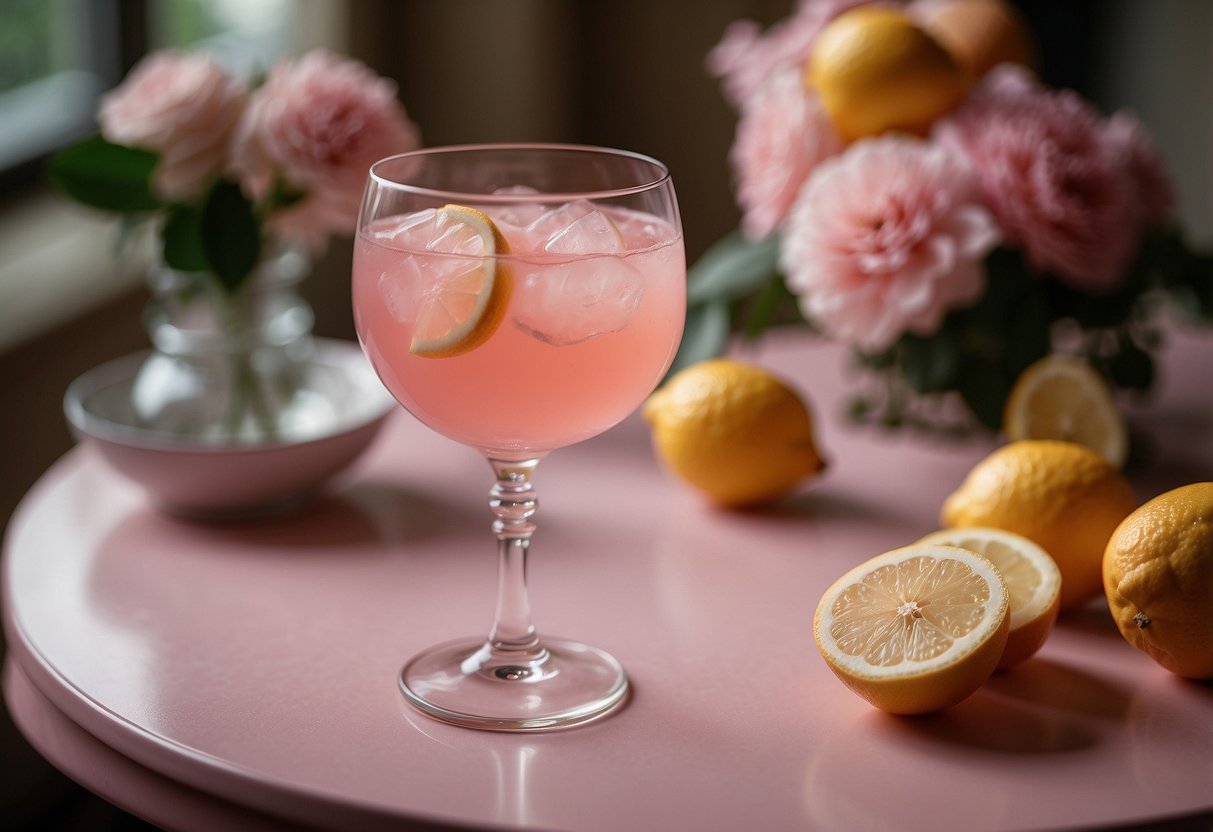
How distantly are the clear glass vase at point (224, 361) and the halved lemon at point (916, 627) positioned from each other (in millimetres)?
657

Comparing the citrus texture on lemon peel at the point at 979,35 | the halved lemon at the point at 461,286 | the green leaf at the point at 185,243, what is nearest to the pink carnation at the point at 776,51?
the citrus texture on lemon peel at the point at 979,35

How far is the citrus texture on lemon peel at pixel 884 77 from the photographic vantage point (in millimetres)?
1435

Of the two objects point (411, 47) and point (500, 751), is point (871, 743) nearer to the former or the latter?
point (500, 751)

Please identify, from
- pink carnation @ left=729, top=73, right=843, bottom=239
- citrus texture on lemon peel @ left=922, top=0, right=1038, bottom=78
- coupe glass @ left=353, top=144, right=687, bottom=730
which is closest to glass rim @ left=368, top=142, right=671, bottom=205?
coupe glass @ left=353, top=144, right=687, bottom=730

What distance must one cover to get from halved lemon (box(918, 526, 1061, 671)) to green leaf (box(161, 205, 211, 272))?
2.45ft

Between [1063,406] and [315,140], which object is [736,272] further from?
[315,140]

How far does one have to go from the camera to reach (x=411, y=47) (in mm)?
3787

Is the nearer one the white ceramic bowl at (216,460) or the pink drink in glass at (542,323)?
the pink drink in glass at (542,323)

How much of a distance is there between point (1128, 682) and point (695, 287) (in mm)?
744

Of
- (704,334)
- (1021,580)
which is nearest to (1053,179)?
(704,334)

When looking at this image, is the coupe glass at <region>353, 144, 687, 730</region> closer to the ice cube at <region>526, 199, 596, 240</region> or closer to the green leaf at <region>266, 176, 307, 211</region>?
the ice cube at <region>526, 199, 596, 240</region>

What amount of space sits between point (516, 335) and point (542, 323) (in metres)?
0.02

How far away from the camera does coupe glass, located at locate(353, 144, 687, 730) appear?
89cm

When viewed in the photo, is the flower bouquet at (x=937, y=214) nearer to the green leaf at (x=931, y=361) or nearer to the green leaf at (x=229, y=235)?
the green leaf at (x=931, y=361)
